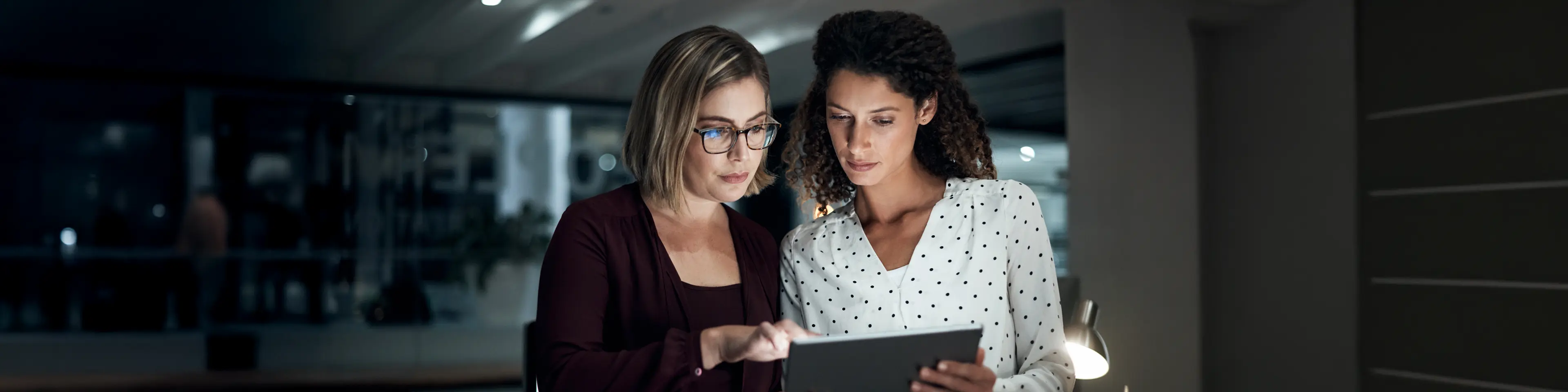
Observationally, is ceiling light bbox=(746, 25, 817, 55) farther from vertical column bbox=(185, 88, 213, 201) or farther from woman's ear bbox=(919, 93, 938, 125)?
vertical column bbox=(185, 88, 213, 201)

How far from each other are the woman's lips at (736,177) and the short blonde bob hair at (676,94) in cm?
5

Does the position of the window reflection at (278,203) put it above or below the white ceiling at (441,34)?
below

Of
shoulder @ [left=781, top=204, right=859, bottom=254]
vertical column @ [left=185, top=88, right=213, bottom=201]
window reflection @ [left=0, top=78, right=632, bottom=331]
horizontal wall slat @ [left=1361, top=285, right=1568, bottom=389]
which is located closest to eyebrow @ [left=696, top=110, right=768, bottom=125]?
shoulder @ [left=781, top=204, right=859, bottom=254]

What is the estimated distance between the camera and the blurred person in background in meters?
1.51

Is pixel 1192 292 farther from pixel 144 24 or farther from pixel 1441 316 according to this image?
pixel 144 24

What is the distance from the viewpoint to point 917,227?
71.7 inches

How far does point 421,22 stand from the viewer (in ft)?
15.7

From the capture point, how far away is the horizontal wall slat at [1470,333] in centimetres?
344

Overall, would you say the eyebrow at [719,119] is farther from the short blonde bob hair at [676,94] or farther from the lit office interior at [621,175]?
the lit office interior at [621,175]

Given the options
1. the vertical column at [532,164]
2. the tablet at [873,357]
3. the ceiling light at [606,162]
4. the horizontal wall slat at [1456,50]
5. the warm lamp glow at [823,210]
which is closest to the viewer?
the tablet at [873,357]

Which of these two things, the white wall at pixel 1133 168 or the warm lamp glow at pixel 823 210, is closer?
the warm lamp glow at pixel 823 210

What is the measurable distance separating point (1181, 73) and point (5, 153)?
18.2ft

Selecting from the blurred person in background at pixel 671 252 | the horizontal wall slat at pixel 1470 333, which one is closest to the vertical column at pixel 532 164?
the horizontal wall slat at pixel 1470 333

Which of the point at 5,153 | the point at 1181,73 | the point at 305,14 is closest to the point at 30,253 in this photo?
the point at 5,153
